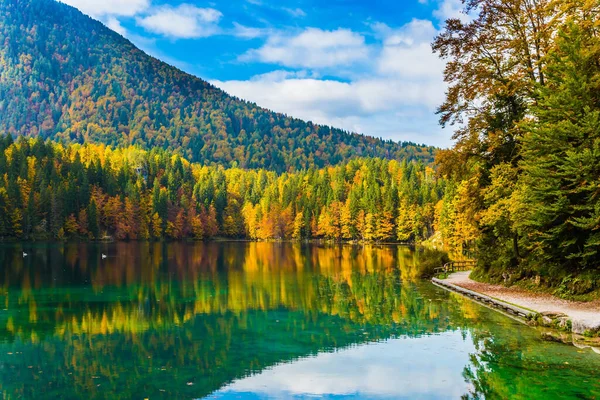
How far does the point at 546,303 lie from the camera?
2980 centimetres

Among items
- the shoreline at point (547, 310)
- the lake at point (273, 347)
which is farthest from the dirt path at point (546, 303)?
the lake at point (273, 347)


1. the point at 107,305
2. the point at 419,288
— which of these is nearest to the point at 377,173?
the point at 419,288

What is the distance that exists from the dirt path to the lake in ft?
5.94

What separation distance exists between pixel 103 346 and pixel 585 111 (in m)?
24.0

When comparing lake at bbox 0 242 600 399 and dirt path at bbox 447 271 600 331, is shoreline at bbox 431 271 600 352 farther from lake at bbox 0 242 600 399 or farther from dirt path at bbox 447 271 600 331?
lake at bbox 0 242 600 399

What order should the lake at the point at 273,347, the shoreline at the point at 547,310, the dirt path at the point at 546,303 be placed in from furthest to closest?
the dirt path at the point at 546,303 < the shoreline at the point at 547,310 < the lake at the point at 273,347

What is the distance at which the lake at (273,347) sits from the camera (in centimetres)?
1756

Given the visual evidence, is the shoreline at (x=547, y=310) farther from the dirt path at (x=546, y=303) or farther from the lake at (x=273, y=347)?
the lake at (x=273, y=347)

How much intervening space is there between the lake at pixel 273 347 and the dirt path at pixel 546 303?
1809 mm

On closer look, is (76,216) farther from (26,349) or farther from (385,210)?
(26,349)

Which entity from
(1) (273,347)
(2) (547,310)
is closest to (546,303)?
(2) (547,310)

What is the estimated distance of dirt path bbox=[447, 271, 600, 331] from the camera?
77.6ft

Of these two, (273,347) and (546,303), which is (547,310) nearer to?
(546,303)

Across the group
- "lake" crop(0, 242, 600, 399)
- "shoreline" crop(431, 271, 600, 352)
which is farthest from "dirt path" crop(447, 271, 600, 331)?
"lake" crop(0, 242, 600, 399)
